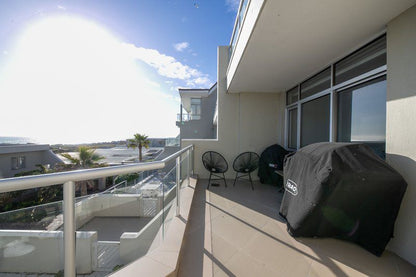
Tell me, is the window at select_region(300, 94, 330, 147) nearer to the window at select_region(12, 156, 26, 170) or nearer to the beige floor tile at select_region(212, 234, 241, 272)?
the beige floor tile at select_region(212, 234, 241, 272)

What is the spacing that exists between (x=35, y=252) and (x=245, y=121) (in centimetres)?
409

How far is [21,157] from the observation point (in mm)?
12086

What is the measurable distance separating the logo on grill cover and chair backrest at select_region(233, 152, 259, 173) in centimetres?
162

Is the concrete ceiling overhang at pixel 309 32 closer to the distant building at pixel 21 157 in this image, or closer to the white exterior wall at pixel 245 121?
the white exterior wall at pixel 245 121

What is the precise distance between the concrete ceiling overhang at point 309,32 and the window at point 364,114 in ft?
1.96

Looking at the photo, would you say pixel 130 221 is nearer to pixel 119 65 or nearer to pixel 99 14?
pixel 99 14

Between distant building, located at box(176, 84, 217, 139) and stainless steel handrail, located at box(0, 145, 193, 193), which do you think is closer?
stainless steel handrail, located at box(0, 145, 193, 193)

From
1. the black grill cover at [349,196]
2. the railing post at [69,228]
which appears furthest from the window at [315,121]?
the railing post at [69,228]

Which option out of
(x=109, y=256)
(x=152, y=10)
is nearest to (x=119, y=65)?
(x=152, y=10)

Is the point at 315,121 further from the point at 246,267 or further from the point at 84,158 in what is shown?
the point at 84,158

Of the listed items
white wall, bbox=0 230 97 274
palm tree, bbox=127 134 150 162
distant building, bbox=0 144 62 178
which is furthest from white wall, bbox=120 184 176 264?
distant building, bbox=0 144 62 178

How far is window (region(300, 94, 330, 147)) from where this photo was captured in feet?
9.35

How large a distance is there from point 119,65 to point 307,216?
249 inches

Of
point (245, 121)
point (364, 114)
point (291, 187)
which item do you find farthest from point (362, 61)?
point (245, 121)
